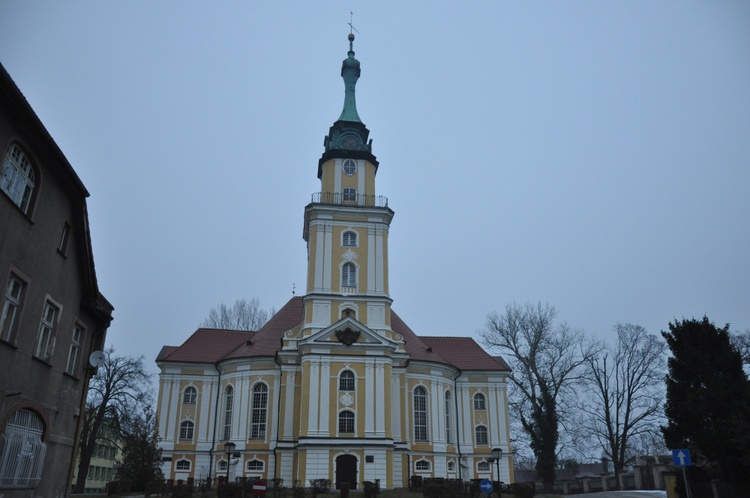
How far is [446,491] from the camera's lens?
25047 mm

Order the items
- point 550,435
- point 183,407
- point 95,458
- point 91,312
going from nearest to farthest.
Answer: point 91,312, point 183,407, point 550,435, point 95,458

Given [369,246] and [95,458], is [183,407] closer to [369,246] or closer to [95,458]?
[369,246]

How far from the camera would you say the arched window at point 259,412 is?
1409 inches

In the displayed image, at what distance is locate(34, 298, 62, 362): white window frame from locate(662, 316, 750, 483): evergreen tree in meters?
20.0

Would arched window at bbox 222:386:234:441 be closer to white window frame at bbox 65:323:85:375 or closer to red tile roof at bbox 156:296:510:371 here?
red tile roof at bbox 156:296:510:371

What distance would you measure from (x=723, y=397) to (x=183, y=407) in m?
30.9

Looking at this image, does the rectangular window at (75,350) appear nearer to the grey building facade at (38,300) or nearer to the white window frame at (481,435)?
the grey building facade at (38,300)

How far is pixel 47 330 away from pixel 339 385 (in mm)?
21255

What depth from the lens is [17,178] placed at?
12.1m

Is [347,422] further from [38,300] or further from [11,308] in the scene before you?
[11,308]

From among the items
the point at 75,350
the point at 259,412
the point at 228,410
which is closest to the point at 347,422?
the point at 259,412

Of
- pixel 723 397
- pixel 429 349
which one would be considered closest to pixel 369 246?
pixel 429 349

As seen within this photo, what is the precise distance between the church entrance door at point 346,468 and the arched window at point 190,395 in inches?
474

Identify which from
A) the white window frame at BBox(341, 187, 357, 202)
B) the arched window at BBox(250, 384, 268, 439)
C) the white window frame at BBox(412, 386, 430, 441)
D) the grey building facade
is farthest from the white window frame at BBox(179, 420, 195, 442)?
the grey building facade
